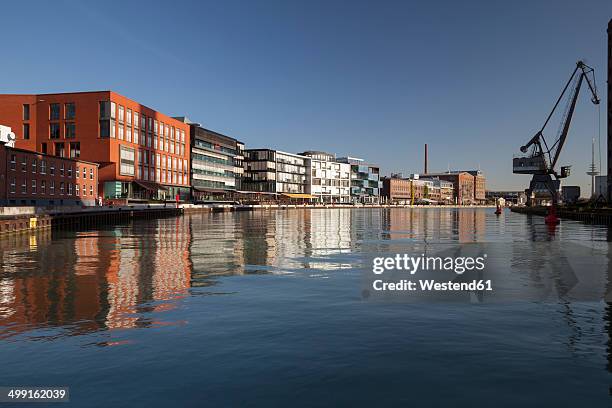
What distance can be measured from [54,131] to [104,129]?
12.6m

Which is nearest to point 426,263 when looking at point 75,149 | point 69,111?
point 75,149

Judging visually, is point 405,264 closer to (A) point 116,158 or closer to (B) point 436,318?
(B) point 436,318

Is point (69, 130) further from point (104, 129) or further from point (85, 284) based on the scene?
point (85, 284)

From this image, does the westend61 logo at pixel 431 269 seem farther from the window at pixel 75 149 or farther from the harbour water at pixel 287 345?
the window at pixel 75 149

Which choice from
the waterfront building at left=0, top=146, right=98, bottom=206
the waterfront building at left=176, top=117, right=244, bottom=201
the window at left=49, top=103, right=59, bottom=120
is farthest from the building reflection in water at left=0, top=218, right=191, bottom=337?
the waterfront building at left=176, top=117, right=244, bottom=201

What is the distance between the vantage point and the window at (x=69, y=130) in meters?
118

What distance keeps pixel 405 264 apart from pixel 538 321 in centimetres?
1597

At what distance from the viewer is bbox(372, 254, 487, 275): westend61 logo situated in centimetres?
2950

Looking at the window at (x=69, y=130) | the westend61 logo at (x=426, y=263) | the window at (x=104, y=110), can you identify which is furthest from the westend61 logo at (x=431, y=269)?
the window at (x=69, y=130)

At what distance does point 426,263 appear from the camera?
105 ft

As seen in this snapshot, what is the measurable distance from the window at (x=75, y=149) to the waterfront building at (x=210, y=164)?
4942 centimetres

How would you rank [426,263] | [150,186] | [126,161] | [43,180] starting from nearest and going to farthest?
[426,263], [43,180], [126,161], [150,186]


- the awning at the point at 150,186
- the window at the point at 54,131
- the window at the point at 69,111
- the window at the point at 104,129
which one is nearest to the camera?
the window at the point at 104,129

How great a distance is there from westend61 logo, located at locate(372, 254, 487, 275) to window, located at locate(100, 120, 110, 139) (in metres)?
98.5
